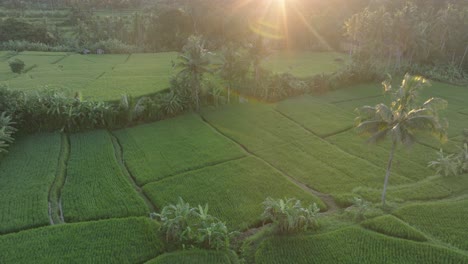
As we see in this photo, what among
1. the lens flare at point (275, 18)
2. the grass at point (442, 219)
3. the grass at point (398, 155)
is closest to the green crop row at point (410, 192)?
the grass at point (442, 219)

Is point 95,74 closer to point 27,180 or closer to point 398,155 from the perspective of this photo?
point 27,180

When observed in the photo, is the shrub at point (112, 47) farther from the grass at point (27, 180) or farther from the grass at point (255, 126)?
the grass at point (27, 180)

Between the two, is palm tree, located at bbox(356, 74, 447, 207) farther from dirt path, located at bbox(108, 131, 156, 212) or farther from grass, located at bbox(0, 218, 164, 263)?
dirt path, located at bbox(108, 131, 156, 212)

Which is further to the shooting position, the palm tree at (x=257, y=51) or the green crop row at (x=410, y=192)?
the palm tree at (x=257, y=51)

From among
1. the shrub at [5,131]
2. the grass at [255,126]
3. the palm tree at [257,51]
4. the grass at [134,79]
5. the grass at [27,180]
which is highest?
the palm tree at [257,51]

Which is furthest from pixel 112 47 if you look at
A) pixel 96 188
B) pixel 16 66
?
pixel 96 188

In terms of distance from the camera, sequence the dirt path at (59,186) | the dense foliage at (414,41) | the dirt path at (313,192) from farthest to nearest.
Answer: the dense foliage at (414,41), the dirt path at (313,192), the dirt path at (59,186)
